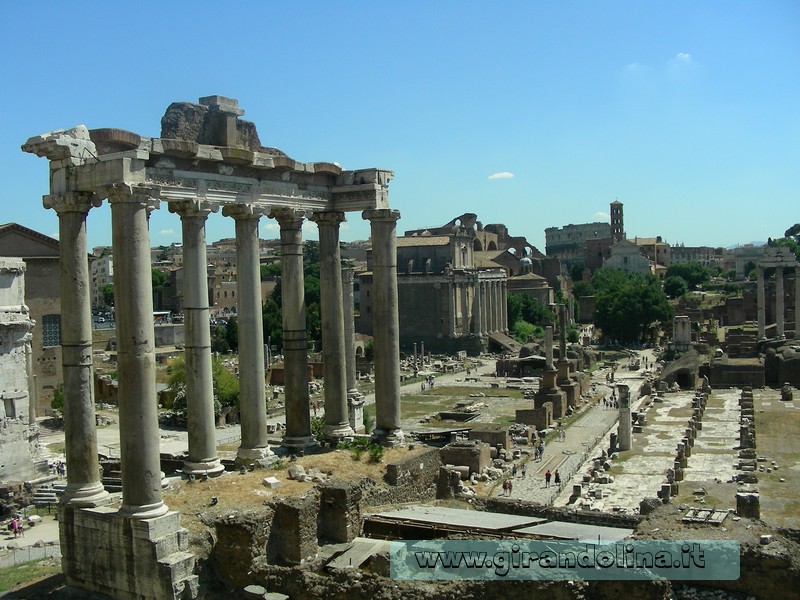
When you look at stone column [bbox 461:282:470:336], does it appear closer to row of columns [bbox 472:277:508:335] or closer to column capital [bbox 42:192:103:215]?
row of columns [bbox 472:277:508:335]

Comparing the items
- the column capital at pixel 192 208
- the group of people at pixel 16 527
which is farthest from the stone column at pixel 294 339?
the group of people at pixel 16 527

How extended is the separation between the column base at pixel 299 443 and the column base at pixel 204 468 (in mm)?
2741

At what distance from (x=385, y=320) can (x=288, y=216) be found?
10.1ft

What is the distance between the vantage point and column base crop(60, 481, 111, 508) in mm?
13941

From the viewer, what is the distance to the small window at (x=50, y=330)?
161 ft

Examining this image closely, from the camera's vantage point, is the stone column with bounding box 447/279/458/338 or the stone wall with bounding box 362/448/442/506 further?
the stone column with bounding box 447/279/458/338

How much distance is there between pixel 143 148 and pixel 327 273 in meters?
6.20

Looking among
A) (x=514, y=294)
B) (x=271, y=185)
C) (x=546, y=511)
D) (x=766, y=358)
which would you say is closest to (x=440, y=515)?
(x=546, y=511)

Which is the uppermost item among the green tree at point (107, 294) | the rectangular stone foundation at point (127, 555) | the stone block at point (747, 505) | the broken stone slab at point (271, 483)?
the green tree at point (107, 294)

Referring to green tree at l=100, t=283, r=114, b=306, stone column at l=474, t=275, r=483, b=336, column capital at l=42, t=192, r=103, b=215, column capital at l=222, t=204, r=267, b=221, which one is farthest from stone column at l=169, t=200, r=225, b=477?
green tree at l=100, t=283, r=114, b=306

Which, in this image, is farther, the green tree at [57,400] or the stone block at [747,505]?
the green tree at [57,400]

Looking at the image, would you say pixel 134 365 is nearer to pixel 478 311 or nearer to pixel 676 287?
pixel 478 311

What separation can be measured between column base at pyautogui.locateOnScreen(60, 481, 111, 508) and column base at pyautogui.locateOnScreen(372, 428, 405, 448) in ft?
21.4

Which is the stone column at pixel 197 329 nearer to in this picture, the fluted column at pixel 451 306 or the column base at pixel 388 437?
the column base at pixel 388 437
